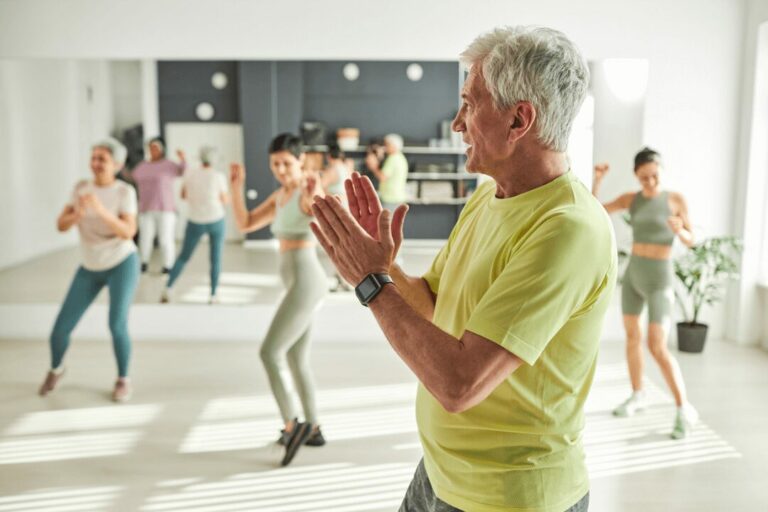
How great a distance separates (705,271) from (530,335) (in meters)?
5.12

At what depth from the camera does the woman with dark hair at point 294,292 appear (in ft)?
11.2

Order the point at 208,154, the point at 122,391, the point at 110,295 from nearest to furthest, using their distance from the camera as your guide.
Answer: the point at 110,295 → the point at 122,391 → the point at 208,154

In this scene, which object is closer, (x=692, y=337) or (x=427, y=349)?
(x=427, y=349)

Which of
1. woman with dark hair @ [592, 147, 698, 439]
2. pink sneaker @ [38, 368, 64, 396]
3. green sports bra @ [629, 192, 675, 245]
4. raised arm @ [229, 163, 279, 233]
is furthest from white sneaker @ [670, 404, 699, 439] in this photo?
pink sneaker @ [38, 368, 64, 396]

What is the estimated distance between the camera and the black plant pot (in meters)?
5.51

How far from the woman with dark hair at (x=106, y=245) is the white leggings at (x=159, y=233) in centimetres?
134

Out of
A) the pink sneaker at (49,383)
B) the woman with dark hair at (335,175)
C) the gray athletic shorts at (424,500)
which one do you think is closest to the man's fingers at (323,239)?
the gray athletic shorts at (424,500)

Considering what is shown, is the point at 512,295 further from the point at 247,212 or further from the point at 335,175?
the point at 335,175

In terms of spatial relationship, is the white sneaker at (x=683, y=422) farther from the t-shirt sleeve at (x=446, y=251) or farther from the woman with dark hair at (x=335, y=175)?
the t-shirt sleeve at (x=446, y=251)

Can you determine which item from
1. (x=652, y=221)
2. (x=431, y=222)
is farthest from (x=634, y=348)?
(x=431, y=222)

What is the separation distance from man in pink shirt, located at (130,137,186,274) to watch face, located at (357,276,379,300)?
4.80 metres

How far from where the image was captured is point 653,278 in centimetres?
398

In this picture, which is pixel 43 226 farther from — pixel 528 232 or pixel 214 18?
pixel 528 232

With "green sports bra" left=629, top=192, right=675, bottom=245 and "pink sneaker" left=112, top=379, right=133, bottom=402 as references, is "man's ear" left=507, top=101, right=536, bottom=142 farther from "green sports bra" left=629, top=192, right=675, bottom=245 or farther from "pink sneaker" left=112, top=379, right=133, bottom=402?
"pink sneaker" left=112, top=379, right=133, bottom=402
